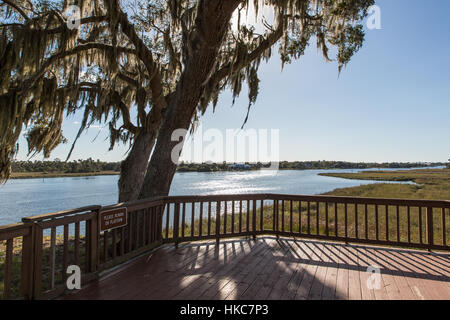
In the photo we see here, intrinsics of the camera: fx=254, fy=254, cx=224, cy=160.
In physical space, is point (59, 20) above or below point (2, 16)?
below

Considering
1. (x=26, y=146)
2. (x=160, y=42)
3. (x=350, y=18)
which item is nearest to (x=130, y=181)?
(x=26, y=146)

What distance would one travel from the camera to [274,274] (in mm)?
3037

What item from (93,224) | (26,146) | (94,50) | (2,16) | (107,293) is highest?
(2,16)

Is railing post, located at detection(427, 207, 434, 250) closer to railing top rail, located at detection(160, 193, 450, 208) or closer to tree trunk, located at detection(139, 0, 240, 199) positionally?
railing top rail, located at detection(160, 193, 450, 208)

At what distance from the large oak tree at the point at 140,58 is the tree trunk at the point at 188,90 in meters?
0.02

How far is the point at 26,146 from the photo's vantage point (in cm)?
625

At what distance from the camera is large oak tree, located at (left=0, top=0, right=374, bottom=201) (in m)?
4.25

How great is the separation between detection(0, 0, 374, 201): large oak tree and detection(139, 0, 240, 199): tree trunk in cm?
2

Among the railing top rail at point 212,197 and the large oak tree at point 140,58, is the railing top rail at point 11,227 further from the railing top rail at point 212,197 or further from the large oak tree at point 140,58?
the large oak tree at point 140,58

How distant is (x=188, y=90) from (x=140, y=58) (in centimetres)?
183

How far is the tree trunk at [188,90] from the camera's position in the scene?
4.20 meters

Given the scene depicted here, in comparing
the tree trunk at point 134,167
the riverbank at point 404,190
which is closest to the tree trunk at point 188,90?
the tree trunk at point 134,167
